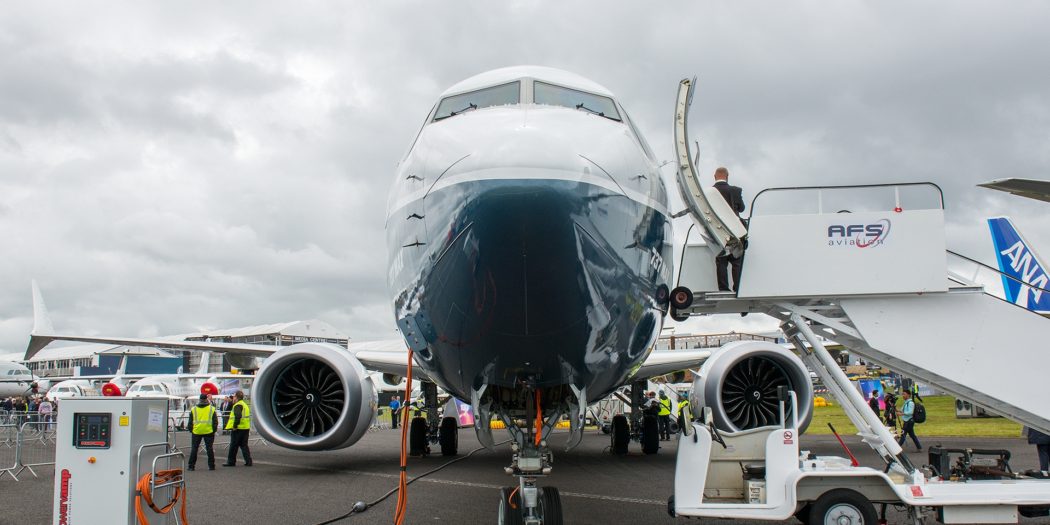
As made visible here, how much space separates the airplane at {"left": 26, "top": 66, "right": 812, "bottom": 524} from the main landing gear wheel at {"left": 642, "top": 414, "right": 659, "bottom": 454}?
375 inches

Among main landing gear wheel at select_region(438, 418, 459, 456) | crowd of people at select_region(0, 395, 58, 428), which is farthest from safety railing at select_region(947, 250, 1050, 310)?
crowd of people at select_region(0, 395, 58, 428)

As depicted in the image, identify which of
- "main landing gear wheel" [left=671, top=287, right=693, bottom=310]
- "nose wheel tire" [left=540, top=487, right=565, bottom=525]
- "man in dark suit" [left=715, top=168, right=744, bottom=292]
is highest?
"man in dark suit" [left=715, top=168, right=744, bottom=292]

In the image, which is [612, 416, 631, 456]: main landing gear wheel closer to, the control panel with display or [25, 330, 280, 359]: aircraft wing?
[25, 330, 280, 359]: aircraft wing

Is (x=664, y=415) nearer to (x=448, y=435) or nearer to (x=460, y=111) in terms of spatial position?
(x=448, y=435)

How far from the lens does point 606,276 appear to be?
3.99 meters

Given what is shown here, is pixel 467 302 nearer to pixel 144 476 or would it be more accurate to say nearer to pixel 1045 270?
pixel 144 476

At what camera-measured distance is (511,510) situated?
5273 millimetres

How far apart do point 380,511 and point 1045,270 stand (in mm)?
17784

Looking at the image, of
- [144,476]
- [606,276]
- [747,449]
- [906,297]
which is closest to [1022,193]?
[906,297]

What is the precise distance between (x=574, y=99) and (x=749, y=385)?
17.1 feet

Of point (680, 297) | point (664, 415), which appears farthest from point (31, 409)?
point (680, 297)

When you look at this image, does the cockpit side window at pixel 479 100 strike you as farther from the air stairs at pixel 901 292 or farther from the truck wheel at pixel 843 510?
the truck wheel at pixel 843 510

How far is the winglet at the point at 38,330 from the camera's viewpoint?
14.2 metres

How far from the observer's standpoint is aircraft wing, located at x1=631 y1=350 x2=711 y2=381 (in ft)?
35.5
